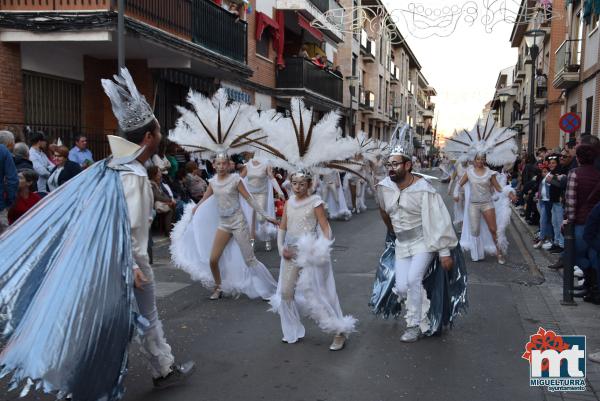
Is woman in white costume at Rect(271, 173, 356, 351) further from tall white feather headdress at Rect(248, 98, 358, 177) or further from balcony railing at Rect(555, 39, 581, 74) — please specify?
balcony railing at Rect(555, 39, 581, 74)

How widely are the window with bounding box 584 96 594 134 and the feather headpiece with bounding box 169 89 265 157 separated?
1573cm

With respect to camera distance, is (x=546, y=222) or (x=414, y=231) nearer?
(x=414, y=231)

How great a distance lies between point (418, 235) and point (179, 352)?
95.5 inches

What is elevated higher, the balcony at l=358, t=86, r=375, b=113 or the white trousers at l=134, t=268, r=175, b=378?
the balcony at l=358, t=86, r=375, b=113

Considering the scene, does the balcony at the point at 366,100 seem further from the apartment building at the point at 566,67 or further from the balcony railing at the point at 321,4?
the balcony railing at the point at 321,4

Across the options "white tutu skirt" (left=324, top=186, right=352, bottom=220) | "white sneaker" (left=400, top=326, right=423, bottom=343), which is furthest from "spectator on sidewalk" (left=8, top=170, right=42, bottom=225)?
"white tutu skirt" (left=324, top=186, right=352, bottom=220)

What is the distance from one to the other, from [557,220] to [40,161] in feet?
29.1

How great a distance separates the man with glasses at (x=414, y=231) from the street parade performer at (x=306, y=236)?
568 mm

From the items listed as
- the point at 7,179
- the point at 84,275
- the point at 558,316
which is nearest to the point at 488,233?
the point at 558,316

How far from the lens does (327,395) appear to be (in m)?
4.38

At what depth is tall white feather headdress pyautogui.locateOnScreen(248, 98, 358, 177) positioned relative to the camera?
18.3 ft

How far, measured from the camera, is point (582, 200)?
286 inches

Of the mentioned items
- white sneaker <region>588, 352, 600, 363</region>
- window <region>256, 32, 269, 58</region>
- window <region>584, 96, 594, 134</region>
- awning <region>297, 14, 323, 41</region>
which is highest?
awning <region>297, 14, 323, 41</region>

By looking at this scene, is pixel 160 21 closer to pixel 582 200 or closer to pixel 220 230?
pixel 220 230
